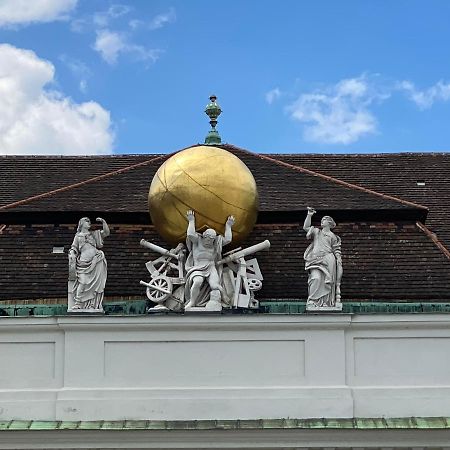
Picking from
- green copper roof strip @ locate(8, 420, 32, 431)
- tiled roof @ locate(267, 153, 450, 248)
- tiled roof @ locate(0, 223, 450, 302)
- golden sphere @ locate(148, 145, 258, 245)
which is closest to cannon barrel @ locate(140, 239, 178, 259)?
golden sphere @ locate(148, 145, 258, 245)

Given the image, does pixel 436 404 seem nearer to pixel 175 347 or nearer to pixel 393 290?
pixel 393 290

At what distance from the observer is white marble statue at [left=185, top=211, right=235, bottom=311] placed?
50.1 feet

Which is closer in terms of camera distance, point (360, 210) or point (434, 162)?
point (360, 210)

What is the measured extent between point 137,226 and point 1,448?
458cm

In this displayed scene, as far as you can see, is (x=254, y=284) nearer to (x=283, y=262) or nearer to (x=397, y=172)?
(x=283, y=262)

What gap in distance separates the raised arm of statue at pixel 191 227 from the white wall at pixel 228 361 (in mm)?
1135

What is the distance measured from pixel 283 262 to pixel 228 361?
90.1 inches

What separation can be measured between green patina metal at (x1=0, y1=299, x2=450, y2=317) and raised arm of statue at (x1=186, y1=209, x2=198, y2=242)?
3.71 feet

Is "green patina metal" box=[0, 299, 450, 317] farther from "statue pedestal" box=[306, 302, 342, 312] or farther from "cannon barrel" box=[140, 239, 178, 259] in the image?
"cannon barrel" box=[140, 239, 178, 259]

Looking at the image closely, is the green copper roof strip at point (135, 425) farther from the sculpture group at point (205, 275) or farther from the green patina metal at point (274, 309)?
the sculpture group at point (205, 275)

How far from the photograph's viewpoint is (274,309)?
15.4m

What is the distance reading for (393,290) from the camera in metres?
16.6

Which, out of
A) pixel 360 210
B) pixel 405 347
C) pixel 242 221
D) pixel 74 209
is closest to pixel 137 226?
pixel 74 209

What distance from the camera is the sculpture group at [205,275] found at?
15211 mm
